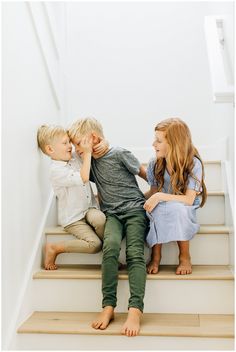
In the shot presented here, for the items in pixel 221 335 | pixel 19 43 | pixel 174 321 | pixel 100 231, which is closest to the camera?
pixel 221 335

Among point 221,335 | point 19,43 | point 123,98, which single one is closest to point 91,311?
point 221,335

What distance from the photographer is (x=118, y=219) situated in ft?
7.09

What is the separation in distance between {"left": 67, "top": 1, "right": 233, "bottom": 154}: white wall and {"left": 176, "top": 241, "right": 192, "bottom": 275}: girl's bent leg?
127 centimetres

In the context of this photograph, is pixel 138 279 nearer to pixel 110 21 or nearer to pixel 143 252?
pixel 143 252

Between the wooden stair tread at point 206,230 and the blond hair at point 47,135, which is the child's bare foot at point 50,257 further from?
Answer: the blond hair at point 47,135

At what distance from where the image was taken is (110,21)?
3328 mm

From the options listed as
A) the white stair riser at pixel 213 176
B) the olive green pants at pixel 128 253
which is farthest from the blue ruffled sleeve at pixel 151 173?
the white stair riser at pixel 213 176

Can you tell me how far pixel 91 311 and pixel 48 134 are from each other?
82 cm

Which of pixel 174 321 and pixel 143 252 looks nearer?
pixel 174 321

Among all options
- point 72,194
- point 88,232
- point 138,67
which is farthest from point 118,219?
point 138,67

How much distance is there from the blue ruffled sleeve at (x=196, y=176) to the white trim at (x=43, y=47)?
913 mm

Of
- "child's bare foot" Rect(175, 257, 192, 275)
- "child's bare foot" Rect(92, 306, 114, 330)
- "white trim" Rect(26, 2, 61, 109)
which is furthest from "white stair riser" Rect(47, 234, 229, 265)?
"white trim" Rect(26, 2, 61, 109)

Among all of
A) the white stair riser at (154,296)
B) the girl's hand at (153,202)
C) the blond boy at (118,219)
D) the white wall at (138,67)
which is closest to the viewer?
the blond boy at (118,219)

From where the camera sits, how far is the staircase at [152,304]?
1.74m
